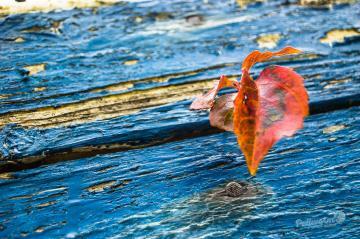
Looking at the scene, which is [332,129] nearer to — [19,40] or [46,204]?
[46,204]

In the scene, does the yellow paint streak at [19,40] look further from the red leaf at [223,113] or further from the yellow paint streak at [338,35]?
the yellow paint streak at [338,35]

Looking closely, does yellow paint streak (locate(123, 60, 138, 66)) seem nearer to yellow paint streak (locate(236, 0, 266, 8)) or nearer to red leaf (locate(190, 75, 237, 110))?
red leaf (locate(190, 75, 237, 110))

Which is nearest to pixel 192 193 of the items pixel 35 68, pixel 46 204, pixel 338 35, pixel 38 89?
pixel 46 204

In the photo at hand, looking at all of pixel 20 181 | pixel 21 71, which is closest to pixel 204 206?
pixel 20 181

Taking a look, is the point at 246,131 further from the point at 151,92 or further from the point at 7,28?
the point at 7,28

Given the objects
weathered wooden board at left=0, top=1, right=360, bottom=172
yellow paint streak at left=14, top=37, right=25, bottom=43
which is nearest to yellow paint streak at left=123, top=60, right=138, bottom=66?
weathered wooden board at left=0, top=1, right=360, bottom=172

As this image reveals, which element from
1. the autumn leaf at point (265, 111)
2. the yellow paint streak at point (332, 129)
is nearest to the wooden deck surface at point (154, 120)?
the yellow paint streak at point (332, 129)
